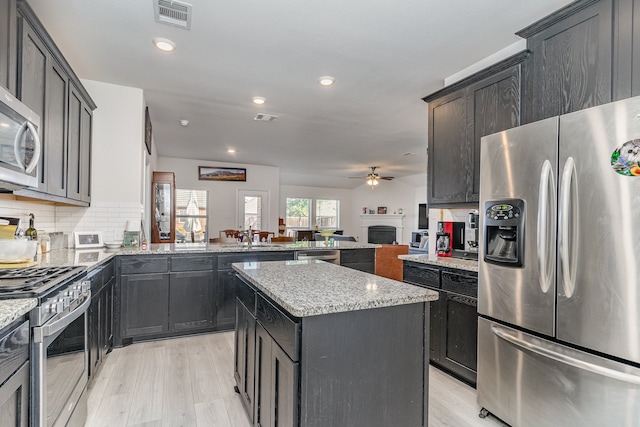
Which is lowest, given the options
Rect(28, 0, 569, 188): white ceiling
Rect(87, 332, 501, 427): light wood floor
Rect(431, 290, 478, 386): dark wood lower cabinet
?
Rect(87, 332, 501, 427): light wood floor

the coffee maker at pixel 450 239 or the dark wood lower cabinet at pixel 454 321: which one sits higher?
the coffee maker at pixel 450 239

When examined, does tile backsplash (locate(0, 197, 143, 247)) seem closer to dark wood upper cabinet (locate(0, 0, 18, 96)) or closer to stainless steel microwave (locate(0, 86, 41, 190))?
stainless steel microwave (locate(0, 86, 41, 190))

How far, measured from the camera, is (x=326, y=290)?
1.48 metres

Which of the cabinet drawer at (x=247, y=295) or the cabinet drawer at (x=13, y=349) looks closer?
the cabinet drawer at (x=13, y=349)

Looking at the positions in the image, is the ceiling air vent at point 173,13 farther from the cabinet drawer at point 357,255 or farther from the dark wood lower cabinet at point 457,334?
the cabinet drawer at point 357,255

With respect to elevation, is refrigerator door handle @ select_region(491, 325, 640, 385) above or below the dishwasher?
below

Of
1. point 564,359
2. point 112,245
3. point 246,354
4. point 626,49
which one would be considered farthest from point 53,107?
point 626,49

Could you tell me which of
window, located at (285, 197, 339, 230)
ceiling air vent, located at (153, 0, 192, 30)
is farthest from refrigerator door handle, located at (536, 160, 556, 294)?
window, located at (285, 197, 339, 230)

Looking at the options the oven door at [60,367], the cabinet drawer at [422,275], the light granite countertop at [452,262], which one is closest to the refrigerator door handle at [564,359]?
the light granite countertop at [452,262]

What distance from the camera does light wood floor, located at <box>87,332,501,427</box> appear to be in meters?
2.01

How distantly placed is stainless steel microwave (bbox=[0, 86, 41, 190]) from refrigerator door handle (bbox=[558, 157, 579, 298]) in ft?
8.60

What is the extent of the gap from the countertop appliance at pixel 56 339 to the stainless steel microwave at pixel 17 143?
47 cm

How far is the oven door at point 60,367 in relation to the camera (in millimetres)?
1264

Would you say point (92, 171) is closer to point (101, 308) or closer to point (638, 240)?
point (101, 308)
